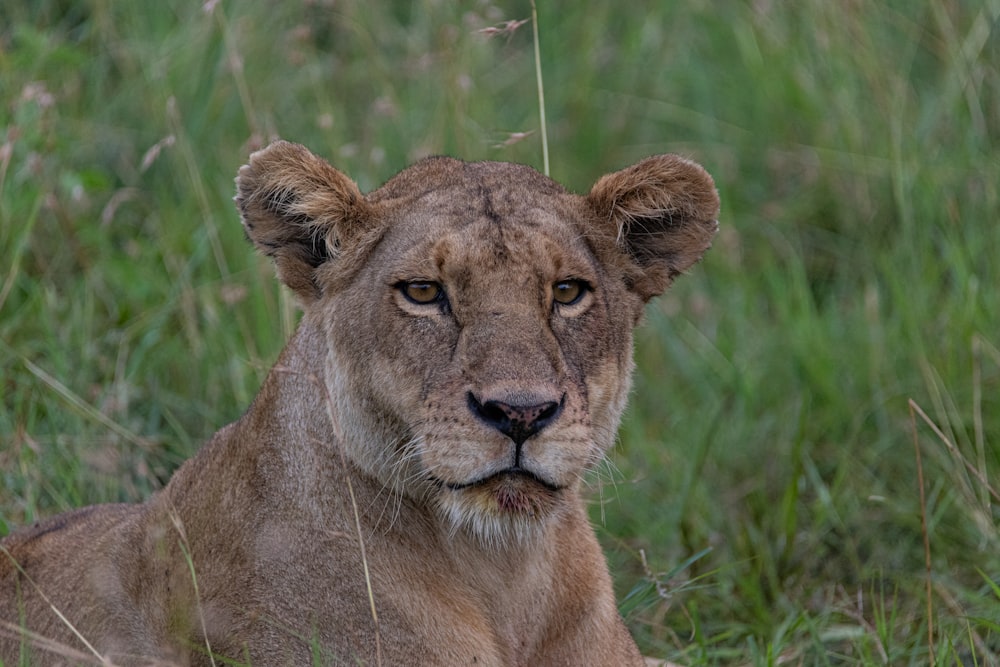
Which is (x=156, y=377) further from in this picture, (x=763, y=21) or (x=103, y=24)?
(x=763, y=21)

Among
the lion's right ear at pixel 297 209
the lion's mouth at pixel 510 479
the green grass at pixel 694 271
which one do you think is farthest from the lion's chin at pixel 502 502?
the green grass at pixel 694 271

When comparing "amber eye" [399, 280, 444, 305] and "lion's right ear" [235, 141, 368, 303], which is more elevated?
"lion's right ear" [235, 141, 368, 303]

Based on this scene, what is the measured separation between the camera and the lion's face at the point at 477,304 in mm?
3516

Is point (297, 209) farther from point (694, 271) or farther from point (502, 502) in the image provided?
point (694, 271)

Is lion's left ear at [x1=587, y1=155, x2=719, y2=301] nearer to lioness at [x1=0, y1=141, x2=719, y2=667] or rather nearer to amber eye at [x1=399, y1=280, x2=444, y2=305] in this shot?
lioness at [x1=0, y1=141, x2=719, y2=667]

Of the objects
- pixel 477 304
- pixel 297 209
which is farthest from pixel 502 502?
pixel 297 209

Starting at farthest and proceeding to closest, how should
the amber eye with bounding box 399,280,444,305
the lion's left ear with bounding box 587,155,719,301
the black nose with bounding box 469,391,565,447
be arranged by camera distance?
the lion's left ear with bounding box 587,155,719,301 < the amber eye with bounding box 399,280,444,305 < the black nose with bounding box 469,391,565,447

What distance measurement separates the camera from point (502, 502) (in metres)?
3.54

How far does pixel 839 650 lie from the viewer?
5.06 meters

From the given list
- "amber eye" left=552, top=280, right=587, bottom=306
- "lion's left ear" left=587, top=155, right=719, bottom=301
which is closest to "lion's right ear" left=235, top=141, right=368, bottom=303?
"amber eye" left=552, top=280, right=587, bottom=306

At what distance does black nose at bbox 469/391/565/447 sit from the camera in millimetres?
3412

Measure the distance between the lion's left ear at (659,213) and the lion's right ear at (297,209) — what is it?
0.62 metres

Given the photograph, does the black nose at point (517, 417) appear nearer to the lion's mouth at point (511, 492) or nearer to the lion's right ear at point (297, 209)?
the lion's mouth at point (511, 492)

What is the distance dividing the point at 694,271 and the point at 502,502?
14.5 feet
